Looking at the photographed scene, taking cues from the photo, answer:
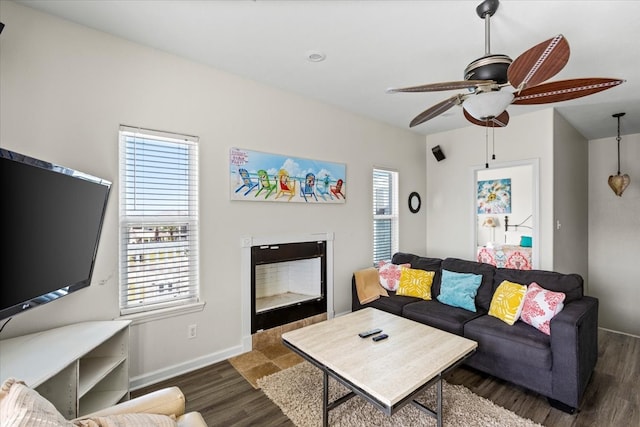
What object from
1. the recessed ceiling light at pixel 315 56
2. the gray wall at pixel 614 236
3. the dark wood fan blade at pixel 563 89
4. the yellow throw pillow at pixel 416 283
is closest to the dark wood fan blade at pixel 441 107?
the dark wood fan blade at pixel 563 89

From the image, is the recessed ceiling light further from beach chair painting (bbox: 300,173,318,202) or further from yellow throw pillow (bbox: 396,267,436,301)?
yellow throw pillow (bbox: 396,267,436,301)

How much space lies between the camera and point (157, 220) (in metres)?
2.51

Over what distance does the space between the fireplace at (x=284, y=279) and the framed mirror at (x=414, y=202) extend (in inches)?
67.8

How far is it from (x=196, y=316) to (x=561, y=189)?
178 inches

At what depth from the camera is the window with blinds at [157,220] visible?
2398 mm

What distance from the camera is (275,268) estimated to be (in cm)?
347

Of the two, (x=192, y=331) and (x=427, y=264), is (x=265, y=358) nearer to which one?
(x=192, y=331)

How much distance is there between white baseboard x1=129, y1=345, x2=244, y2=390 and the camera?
242 cm

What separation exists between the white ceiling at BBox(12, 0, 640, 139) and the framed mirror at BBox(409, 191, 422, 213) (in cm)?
208

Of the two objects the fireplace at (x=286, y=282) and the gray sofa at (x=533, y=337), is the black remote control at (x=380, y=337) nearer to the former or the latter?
the gray sofa at (x=533, y=337)

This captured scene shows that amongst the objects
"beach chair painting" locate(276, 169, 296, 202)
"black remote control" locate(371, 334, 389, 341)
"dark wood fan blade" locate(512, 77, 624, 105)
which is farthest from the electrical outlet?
"dark wood fan blade" locate(512, 77, 624, 105)

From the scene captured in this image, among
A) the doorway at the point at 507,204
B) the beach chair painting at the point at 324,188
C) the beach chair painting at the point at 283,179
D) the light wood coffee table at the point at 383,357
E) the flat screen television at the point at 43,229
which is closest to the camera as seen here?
the flat screen television at the point at 43,229

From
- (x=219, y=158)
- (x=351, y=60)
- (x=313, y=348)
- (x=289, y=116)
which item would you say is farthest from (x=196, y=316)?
(x=351, y=60)

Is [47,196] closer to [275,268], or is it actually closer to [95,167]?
[95,167]
